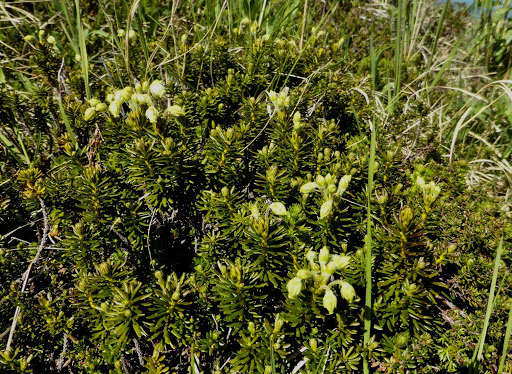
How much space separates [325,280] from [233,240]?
0.60 meters

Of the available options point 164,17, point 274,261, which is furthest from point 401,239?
point 164,17

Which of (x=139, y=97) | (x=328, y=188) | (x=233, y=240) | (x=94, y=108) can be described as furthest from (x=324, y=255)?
(x=94, y=108)

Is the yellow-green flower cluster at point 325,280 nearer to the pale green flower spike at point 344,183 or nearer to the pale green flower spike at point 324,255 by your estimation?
the pale green flower spike at point 324,255

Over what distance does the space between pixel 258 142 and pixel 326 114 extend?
700 millimetres

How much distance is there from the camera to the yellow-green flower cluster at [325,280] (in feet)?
4.58

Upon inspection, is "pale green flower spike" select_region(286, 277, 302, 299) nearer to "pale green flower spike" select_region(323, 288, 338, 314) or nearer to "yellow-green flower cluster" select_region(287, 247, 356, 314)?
"yellow-green flower cluster" select_region(287, 247, 356, 314)

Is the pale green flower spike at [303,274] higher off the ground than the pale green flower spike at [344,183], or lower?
lower

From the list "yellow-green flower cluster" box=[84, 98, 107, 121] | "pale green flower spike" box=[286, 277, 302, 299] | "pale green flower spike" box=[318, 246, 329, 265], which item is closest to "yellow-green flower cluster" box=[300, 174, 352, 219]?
"pale green flower spike" box=[318, 246, 329, 265]

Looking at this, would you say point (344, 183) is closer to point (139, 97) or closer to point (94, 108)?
point (139, 97)

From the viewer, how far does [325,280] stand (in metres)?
1.46

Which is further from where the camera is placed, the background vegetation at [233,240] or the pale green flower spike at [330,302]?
the background vegetation at [233,240]

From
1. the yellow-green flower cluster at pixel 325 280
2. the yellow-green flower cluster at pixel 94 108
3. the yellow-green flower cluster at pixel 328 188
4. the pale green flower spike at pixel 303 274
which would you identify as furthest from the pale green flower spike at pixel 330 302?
the yellow-green flower cluster at pixel 94 108

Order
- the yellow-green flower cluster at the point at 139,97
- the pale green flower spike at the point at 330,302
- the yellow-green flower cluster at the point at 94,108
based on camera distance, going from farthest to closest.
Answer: the yellow-green flower cluster at the point at 94,108 → the yellow-green flower cluster at the point at 139,97 → the pale green flower spike at the point at 330,302

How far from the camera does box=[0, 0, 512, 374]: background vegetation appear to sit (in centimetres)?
161
